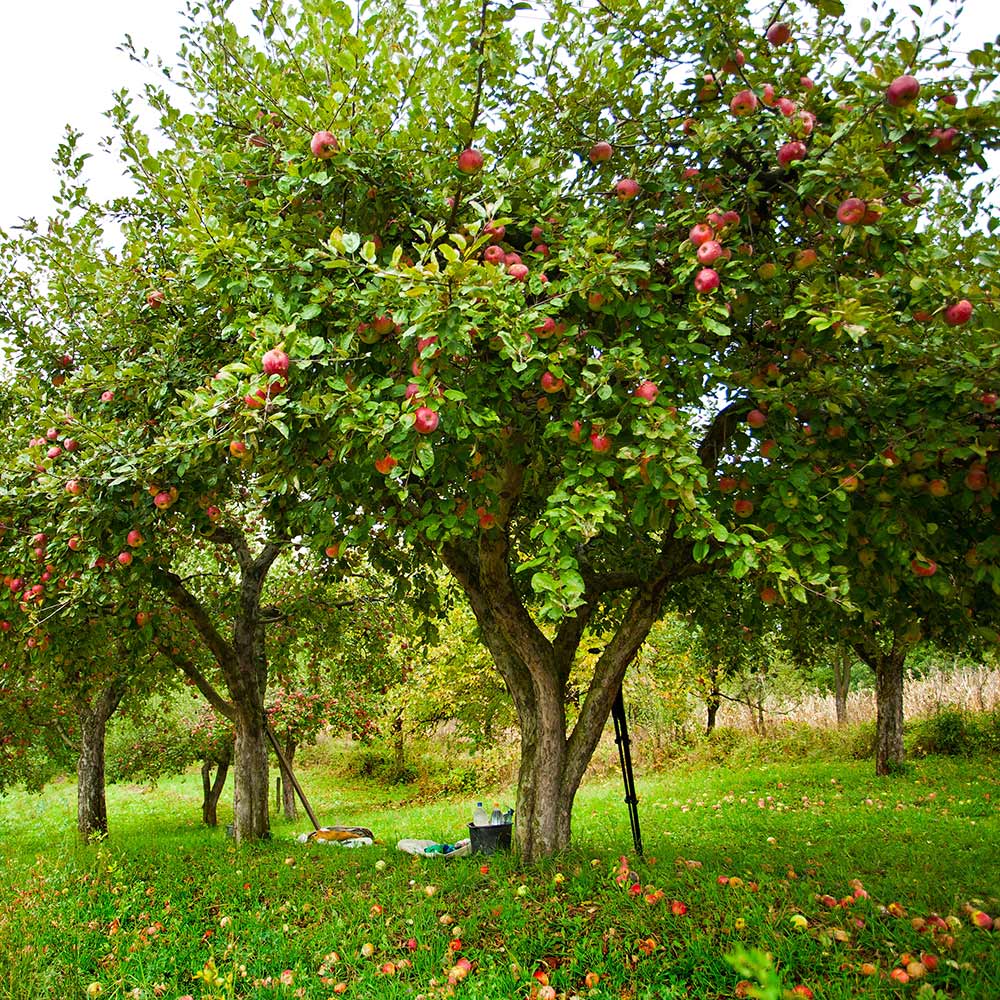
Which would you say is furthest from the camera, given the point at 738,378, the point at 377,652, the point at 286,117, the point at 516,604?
the point at 377,652

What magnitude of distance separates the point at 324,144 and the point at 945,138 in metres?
3.01

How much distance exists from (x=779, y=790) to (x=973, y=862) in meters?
7.88

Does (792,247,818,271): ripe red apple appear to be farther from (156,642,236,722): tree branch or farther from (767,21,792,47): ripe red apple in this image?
(156,642,236,722): tree branch

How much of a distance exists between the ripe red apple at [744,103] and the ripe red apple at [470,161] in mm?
1326

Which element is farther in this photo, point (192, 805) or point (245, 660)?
point (192, 805)

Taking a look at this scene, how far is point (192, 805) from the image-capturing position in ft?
68.8

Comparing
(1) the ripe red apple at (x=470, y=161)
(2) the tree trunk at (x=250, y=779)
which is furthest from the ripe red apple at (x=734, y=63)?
(2) the tree trunk at (x=250, y=779)

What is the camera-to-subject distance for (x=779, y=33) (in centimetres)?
387

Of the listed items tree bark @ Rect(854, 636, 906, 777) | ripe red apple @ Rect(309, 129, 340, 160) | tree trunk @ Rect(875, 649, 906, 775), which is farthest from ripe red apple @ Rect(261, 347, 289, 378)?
tree trunk @ Rect(875, 649, 906, 775)

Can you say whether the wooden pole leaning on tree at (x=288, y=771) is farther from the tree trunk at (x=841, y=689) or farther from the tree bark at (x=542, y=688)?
the tree trunk at (x=841, y=689)

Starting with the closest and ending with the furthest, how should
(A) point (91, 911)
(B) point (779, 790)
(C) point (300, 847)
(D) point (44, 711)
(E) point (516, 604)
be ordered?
(A) point (91, 911), (E) point (516, 604), (C) point (300, 847), (D) point (44, 711), (B) point (779, 790)

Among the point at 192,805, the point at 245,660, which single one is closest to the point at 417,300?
the point at 245,660

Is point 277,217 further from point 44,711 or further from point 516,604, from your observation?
point 44,711

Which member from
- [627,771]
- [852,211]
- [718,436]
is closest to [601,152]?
[852,211]
